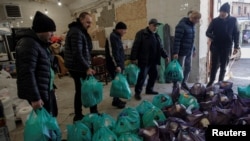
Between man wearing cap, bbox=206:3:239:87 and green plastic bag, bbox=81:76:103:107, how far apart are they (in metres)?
2.19

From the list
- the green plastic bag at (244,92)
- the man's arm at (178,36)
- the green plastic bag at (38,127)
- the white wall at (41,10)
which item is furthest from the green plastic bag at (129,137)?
the white wall at (41,10)

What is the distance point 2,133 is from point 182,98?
6.05ft

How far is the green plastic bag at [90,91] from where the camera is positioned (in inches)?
91.4

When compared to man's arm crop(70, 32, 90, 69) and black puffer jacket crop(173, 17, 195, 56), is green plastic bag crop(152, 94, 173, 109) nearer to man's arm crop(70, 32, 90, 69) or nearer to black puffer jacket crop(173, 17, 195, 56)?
man's arm crop(70, 32, 90, 69)

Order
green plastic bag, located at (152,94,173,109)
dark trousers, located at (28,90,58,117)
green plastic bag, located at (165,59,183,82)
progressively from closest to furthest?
dark trousers, located at (28,90,58,117) < green plastic bag, located at (152,94,173,109) < green plastic bag, located at (165,59,183,82)

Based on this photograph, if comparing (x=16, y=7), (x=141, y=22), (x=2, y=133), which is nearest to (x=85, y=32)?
(x=2, y=133)

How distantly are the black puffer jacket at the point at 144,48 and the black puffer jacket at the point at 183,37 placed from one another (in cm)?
32

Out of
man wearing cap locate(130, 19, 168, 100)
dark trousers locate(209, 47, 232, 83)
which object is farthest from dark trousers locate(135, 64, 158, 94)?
dark trousers locate(209, 47, 232, 83)

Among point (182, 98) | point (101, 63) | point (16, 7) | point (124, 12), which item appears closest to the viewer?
point (182, 98)

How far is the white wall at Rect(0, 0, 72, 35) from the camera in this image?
7.04m

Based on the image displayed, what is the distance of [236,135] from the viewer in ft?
4.33

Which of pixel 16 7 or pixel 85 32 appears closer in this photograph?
pixel 85 32

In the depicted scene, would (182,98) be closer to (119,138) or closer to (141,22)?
(119,138)

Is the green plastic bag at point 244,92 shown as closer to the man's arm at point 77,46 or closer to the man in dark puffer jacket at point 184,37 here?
the man in dark puffer jacket at point 184,37
